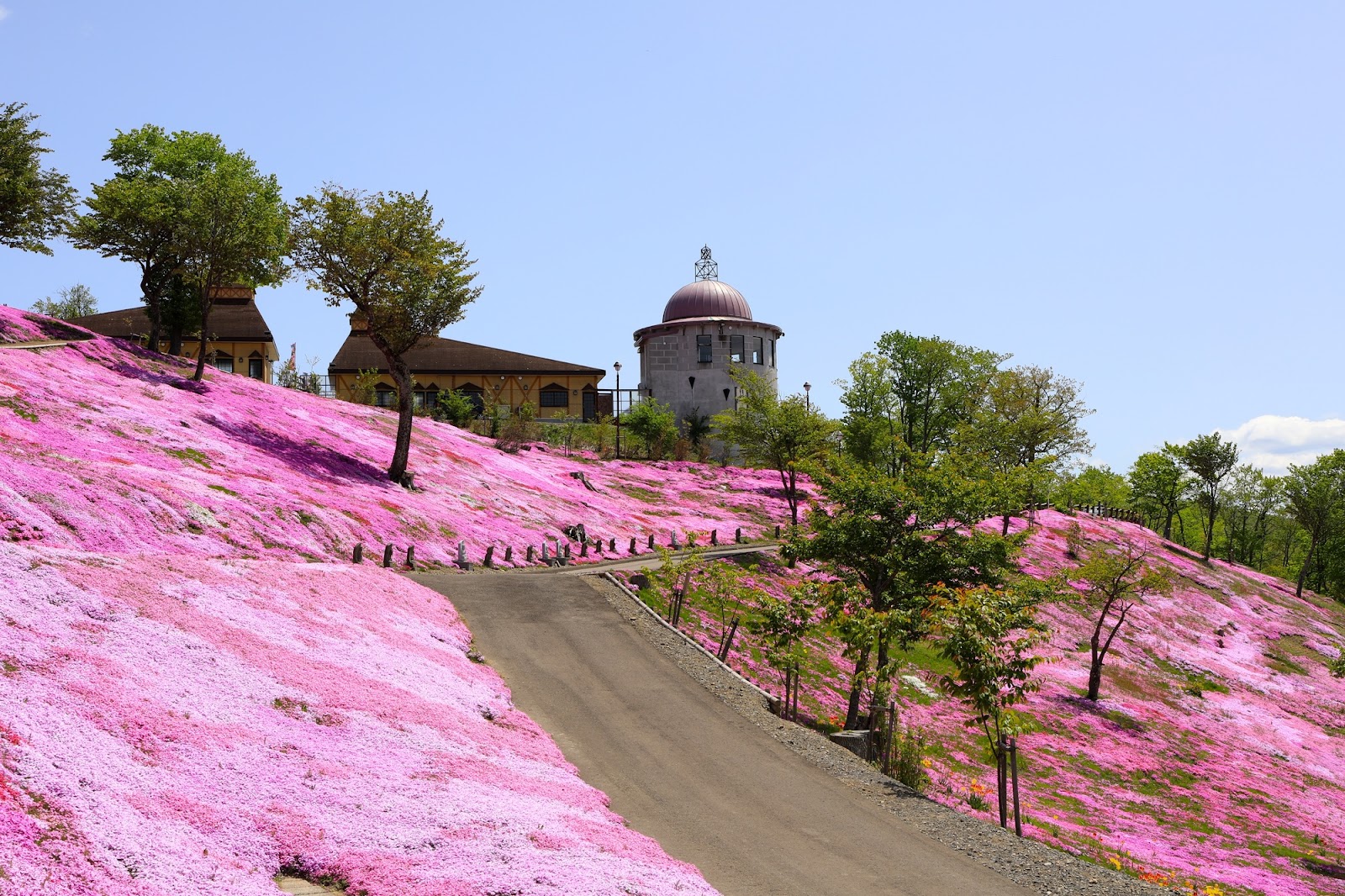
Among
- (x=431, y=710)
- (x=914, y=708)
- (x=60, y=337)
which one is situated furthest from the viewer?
(x=60, y=337)

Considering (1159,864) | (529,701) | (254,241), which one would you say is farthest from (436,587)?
(254,241)

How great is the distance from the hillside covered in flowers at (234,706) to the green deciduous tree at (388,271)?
40.4 feet

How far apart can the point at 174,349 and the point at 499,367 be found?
3467cm

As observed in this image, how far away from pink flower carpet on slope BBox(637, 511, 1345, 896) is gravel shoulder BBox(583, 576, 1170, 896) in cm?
509

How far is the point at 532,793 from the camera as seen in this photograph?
1736cm

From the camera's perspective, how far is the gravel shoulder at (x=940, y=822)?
17.5 metres

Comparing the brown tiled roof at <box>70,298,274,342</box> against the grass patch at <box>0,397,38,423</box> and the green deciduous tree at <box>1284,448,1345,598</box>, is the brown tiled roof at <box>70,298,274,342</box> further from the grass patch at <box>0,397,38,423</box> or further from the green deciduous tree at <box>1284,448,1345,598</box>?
the green deciduous tree at <box>1284,448,1345,598</box>

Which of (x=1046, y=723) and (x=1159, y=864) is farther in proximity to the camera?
(x=1046, y=723)

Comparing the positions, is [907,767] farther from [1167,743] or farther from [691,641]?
[1167,743]

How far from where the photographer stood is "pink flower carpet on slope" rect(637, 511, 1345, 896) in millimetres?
28531

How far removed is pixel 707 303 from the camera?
99.8m

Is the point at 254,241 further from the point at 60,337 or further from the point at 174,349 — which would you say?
the point at 174,349

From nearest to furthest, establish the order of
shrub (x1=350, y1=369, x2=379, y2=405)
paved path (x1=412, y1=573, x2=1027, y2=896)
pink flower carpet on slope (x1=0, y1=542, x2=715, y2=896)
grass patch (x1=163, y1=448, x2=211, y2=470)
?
pink flower carpet on slope (x1=0, y1=542, x2=715, y2=896), paved path (x1=412, y1=573, x2=1027, y2=896), grass patch (x1=163, y1=448, x2=211, y2=470), shrub (x1=350, y1=369, x2=379, y2=405)

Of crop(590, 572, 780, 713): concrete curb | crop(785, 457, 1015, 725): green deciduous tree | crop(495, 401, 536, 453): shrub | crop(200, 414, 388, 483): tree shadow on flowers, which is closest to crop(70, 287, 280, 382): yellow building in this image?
crop(495, 401, 536, 453): shrub
